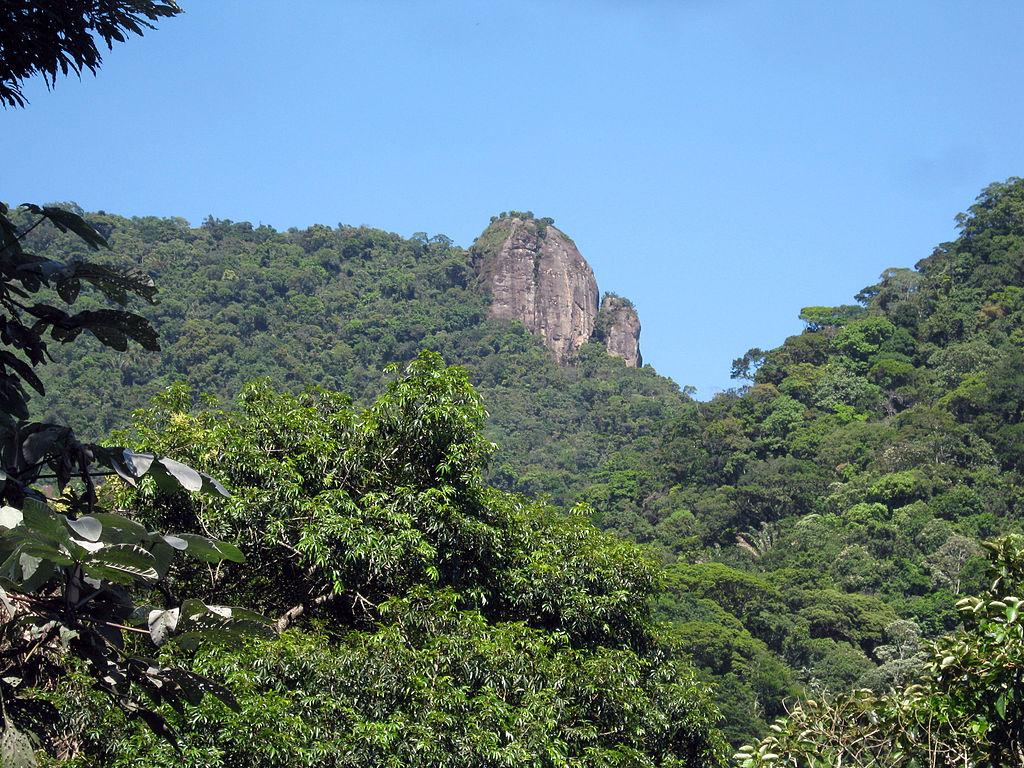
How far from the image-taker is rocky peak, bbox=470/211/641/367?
342 ft

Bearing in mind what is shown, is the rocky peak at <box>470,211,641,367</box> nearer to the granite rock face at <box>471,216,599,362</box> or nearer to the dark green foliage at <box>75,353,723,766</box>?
the granite rock face at <box>471,216,599,362</box>

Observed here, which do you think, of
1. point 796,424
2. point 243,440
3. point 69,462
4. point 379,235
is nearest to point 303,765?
point 243,440

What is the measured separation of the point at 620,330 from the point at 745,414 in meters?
47.3

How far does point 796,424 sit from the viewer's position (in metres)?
56.5

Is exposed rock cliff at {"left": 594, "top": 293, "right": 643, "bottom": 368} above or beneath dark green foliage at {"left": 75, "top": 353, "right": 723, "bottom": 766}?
above

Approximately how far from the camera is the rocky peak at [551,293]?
104 meters

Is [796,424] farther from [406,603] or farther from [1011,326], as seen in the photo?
[406,603]

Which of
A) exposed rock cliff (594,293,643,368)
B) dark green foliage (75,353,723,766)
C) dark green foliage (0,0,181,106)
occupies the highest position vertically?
exposed rock cliff (594,293,643,368)

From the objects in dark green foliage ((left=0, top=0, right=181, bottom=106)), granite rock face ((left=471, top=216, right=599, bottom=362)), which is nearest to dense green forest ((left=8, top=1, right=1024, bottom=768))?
dark green foliage ((left=0, top=0, right=181, bottom=106))

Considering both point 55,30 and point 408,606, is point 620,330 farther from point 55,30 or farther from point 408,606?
point 55,30

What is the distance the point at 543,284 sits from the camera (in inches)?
4158

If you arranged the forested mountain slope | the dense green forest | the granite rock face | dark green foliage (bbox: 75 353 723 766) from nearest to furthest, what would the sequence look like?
the dense green forest < dark green foliage (bbox: 75 353 723 766) < the forested mountain slope < the granite rock face

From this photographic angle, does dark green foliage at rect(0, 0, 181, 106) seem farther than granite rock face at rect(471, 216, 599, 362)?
No

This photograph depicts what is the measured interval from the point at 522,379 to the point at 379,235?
25392 mm
